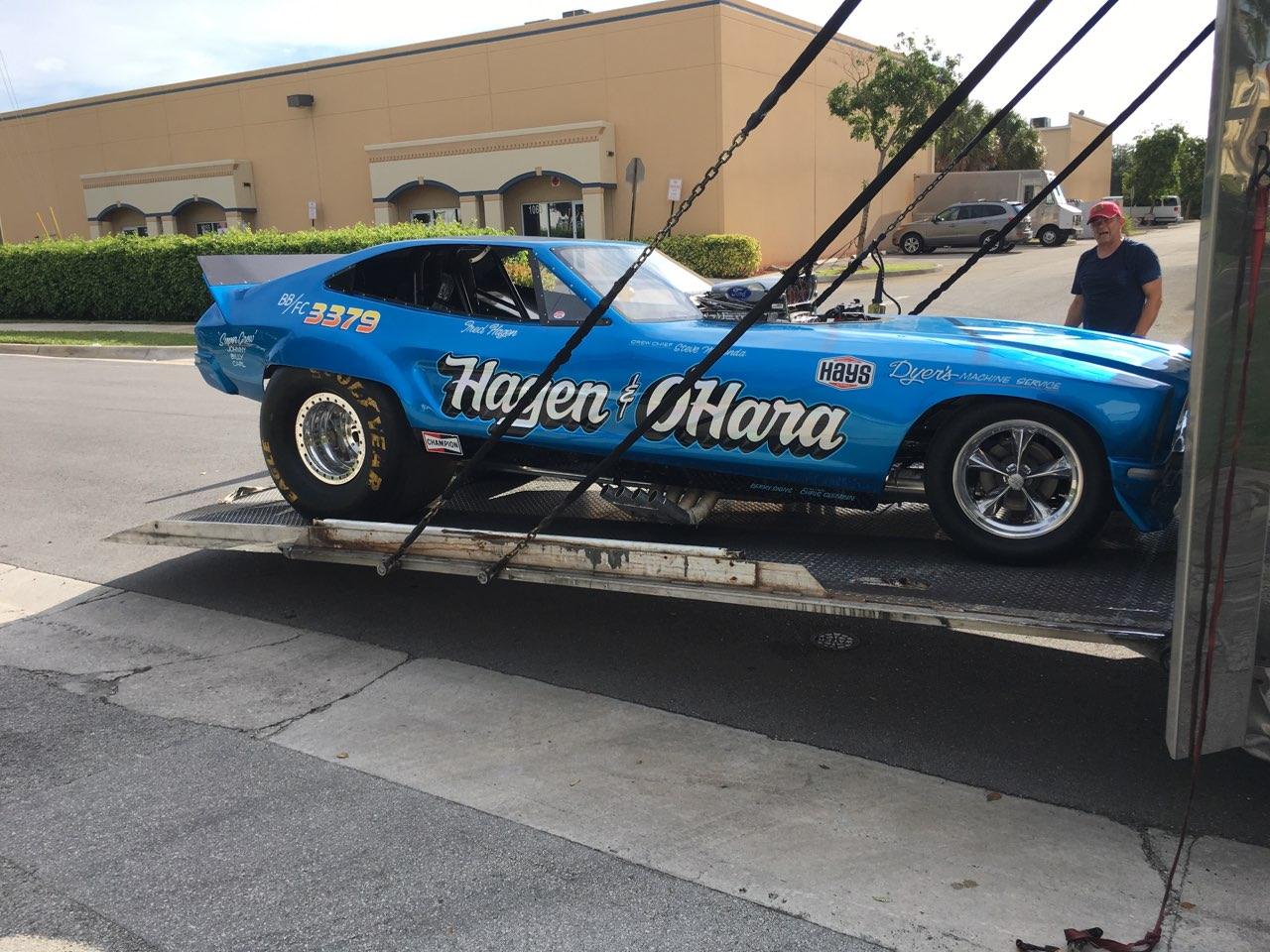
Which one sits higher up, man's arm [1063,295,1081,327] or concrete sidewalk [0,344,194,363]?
man's arm [1063,295,1081,327]

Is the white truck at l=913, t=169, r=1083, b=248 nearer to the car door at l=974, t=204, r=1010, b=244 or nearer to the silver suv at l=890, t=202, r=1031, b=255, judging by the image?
the silver suv at l=890, t=202, r=1031, b=255

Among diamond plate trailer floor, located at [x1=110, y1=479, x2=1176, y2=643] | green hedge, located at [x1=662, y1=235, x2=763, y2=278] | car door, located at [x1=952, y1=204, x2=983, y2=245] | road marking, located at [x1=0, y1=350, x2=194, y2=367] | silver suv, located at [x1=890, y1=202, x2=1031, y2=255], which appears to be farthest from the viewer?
car door, located at [x1=952, y1=204, x2=983, y2=245]

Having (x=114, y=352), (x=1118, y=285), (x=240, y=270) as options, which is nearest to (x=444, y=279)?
(x=240, y=270)

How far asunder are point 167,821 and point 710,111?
85.7 ft

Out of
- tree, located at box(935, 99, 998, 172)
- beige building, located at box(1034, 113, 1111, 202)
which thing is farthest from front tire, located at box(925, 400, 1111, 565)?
beige building, located at box(1034, 113, 1111, 202)

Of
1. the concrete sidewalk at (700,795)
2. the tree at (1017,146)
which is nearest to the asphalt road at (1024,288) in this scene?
the concrete sidewalk at (700,795)

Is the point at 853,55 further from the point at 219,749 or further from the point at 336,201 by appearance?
the point at 219,749

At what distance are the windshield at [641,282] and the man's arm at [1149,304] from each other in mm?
2636

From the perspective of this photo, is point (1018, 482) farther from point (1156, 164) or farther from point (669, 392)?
point (1156, 164)

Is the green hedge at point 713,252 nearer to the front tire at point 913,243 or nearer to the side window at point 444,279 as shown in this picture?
the front tire at point 913,243

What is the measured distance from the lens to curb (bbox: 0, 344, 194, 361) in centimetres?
1795

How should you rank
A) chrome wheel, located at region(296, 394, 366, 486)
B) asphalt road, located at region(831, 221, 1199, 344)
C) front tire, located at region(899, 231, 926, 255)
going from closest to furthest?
chrome wheel, located at region(296, 394, 366, 486), asphalt road, located at region(831, 221, 1199, 344), front tire, located at region(899, 231, 926, 255)

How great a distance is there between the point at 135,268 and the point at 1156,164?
46995 millimetres

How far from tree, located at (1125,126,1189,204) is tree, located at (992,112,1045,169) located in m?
6.43
